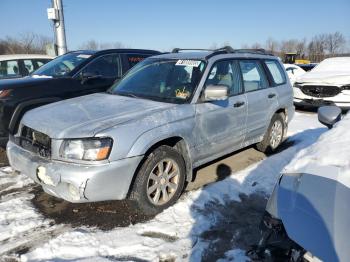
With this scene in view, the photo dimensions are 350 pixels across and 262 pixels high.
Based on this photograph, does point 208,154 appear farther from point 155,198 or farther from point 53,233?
point 53,233

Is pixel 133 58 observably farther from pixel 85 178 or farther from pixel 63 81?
pixel 85 178

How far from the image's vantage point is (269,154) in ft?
19.7

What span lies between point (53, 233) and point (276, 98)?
13.2ft

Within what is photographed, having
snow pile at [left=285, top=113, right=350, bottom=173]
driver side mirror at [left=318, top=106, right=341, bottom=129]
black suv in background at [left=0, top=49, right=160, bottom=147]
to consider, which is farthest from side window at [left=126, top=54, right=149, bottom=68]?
snow pile at [left=285, top=113, right=350, bottom=173]

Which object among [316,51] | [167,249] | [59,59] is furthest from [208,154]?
[316,51]

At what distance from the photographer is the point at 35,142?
3646 mm

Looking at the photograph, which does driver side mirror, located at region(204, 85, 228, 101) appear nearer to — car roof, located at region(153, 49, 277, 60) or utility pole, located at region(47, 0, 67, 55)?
car roof, located at region(153, 49, 277, 60)

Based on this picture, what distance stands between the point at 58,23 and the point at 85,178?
10.6 meters

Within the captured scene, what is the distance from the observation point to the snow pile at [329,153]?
229 centimetres

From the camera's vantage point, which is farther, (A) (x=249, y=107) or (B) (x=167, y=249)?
(A) (x=249, y=107)

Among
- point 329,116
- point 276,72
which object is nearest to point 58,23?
point 276,72

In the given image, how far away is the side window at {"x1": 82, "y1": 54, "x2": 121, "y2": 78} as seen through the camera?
6473 mm

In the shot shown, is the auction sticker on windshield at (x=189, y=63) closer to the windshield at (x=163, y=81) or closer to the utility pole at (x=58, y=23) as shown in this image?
the windshield at (x=163, y=81)

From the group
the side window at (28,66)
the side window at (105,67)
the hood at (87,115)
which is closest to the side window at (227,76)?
the hood at (87,115)
